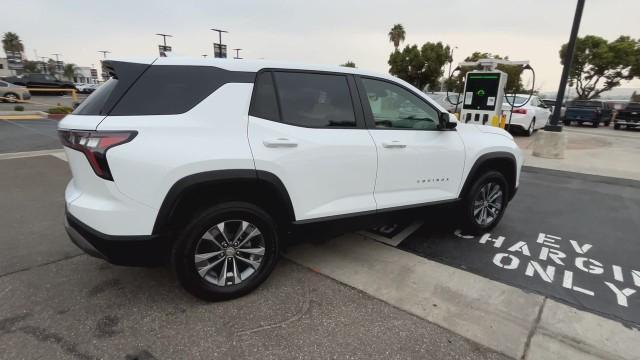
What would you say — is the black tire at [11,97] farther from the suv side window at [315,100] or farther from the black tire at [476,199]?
the black tire at [476,199]

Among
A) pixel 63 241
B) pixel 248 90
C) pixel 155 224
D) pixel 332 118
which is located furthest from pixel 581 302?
pixel 63 241

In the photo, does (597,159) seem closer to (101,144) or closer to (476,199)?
A: (476,199)

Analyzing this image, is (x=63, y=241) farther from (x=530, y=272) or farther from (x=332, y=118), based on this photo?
(x=530, y=272)

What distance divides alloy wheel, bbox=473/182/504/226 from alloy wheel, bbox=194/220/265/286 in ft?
8.14

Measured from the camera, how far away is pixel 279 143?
8.45 feet

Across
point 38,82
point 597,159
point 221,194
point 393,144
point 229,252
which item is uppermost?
point 393,144

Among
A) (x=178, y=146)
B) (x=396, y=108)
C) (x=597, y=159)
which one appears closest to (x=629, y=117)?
(x=597, y=159)

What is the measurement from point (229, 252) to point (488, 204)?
2.98 meters

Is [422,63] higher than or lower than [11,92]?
higher

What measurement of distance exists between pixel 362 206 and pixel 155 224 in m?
1.62

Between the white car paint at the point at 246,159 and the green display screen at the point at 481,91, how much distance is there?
233 inches

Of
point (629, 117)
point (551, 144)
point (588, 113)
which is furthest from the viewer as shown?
point (588, 113)

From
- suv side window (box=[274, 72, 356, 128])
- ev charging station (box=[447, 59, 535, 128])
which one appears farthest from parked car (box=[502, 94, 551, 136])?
suv side window (box=[274, 72, 356, 128])

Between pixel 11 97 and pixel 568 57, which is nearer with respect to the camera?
pixel 568 57
